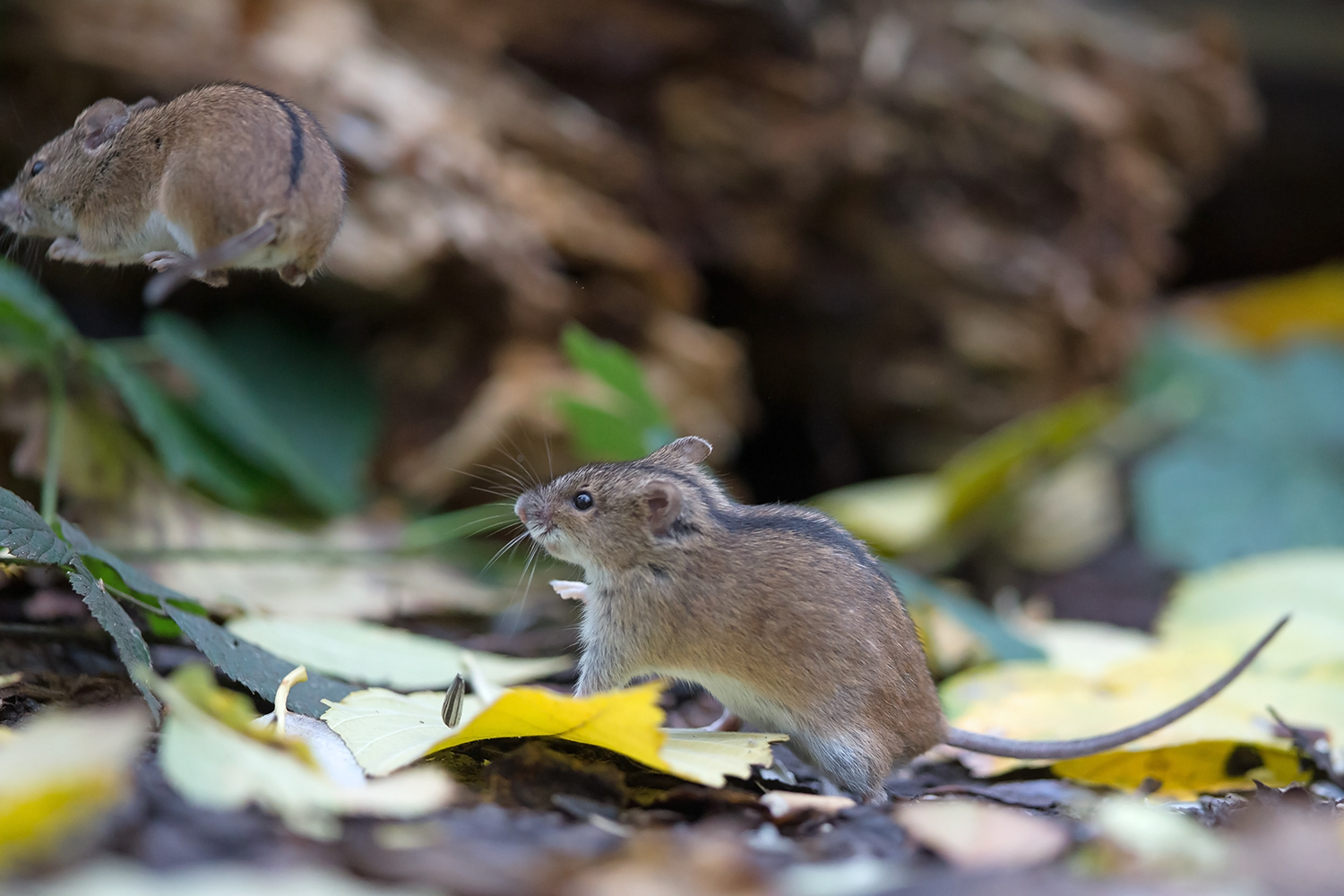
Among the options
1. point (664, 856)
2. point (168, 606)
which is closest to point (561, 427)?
point (168, 606)

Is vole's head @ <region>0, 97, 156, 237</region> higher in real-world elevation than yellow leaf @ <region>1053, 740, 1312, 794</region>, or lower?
higher

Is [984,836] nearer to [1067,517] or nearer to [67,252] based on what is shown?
[67,252]

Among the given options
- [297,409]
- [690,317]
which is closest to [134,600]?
[297,409]

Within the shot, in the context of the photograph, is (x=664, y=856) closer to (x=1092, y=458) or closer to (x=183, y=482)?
(x=183, y=482)

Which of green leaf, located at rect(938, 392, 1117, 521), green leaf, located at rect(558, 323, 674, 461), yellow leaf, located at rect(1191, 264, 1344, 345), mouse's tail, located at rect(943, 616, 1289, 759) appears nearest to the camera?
mouse's tail, located at rect(943, 616, 1289, 759)

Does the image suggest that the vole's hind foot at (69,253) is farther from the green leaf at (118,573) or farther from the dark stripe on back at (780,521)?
the dark stripe on back at (780,521)

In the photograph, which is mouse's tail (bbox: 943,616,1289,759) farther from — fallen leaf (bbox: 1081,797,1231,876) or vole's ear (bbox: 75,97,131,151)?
vole's ear (bbox: 75,97,131,151)

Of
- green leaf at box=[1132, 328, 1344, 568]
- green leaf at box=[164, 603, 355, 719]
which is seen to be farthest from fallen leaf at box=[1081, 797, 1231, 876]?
green leaf at box=[1132, 328, 1344, 568]
